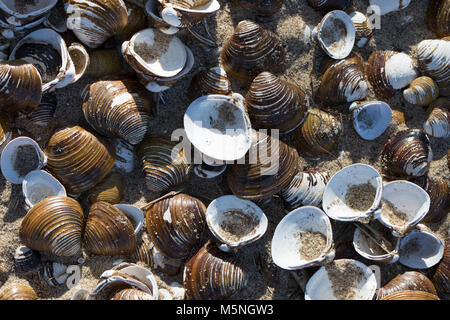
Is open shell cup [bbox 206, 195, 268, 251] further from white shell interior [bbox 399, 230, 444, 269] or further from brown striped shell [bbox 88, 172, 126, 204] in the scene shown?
white shell interior [bbox 399, 230, 444, 269]

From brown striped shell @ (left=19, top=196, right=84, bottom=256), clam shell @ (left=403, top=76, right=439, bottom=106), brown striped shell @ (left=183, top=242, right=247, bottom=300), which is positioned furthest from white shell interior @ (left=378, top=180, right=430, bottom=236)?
brown striped shell @ (left=19, top=196, right=84, bottom=256)

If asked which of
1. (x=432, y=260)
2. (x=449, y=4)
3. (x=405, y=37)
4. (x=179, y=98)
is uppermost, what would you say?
(x=449, y=4)

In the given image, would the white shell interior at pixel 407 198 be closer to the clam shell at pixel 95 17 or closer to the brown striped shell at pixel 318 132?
the brown striped shell at pixel 318 132

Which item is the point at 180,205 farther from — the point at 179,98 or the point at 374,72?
the point at 374,72

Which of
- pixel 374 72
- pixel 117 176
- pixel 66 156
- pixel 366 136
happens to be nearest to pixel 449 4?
pixel 374 72

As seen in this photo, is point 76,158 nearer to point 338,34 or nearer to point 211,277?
point 211,277
